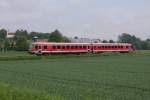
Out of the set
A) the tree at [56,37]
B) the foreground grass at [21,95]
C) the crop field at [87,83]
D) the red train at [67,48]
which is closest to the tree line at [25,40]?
the tree at [56,37]

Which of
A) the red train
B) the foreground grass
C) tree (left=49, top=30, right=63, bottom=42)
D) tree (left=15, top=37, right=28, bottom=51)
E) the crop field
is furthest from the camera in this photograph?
tree (left=49, top=30, right=63, bottom=42)

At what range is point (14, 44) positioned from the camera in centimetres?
12694

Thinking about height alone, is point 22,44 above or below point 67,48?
above

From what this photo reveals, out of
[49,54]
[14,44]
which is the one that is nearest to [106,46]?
[49,54]

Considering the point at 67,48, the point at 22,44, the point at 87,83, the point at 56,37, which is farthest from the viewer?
the point at 56,37

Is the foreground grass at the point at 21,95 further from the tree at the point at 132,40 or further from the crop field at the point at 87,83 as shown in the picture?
the tree at the point at 132,40

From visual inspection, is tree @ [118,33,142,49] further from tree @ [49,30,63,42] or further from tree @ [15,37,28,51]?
tree @ [15,37,28,51]

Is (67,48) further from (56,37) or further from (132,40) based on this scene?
(132,40)

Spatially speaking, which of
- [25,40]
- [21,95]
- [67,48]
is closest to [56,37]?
[25,40]

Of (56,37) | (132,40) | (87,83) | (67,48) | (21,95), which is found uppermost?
(56,37)

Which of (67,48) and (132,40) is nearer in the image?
(67,48)

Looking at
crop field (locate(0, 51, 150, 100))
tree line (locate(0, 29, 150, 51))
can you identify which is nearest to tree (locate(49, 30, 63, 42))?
tree line (locate(0, 29, 150, 51))

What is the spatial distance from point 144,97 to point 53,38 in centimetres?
12007

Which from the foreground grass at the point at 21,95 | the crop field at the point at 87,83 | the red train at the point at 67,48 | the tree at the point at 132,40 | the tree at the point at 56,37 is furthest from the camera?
the tree at the point at 132,40
